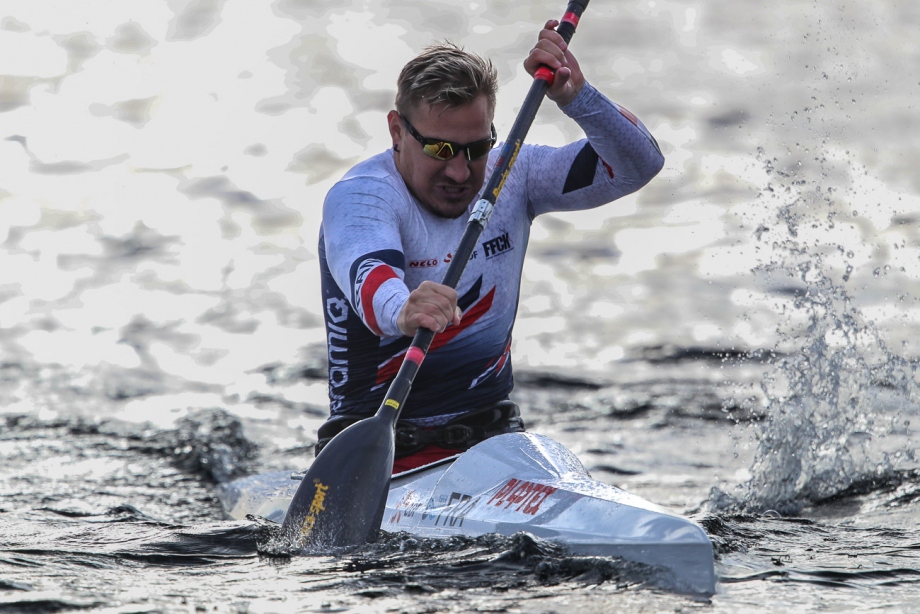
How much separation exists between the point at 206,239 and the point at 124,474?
5.74 metres

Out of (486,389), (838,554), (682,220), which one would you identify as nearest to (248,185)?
(682,220)

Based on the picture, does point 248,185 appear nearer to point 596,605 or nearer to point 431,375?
point 431,375

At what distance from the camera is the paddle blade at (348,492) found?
391 centimetres

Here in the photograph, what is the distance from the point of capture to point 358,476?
3.92m

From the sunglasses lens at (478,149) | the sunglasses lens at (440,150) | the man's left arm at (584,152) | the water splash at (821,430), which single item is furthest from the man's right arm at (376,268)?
the water splash at (821,430)

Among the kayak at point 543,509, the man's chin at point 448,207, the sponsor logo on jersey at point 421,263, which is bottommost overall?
the kayak at point 543,509

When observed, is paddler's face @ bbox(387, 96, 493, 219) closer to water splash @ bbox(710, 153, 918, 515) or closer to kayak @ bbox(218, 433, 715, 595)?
kayak @ bbox(218, 433, 715, 595)

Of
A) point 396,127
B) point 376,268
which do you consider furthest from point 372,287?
point 396,127

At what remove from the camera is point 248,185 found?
13.4 meters

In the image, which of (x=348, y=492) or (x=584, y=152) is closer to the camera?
(x=348, y=492)

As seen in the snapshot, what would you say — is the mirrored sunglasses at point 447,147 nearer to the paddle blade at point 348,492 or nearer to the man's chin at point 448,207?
the man's chin at point 448,207

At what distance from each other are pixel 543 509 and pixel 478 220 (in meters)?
1.12

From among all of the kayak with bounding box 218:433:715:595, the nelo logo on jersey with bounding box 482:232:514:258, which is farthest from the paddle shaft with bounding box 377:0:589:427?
the kayak with bounding box 218:433:715:595

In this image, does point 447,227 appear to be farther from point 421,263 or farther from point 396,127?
point 396,127
